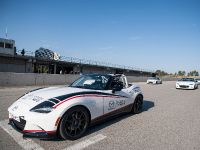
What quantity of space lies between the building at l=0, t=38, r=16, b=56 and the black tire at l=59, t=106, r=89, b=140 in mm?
29647

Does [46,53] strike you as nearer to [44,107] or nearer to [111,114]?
[111,114]

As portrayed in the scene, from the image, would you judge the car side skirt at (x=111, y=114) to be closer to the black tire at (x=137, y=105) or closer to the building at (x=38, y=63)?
the black tire at (x=137, y=105)

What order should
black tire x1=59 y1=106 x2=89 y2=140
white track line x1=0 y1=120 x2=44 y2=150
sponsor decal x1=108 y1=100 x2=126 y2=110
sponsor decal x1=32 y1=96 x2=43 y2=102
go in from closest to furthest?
white track line x1=0 y1=120 x2=44 y2=150
black tire x1=59 y1=106 x2=89 y2=140
sponsor decal x1=32 y1=96 x2=43 y2=102
sponsor decal x1=108 y1=100 x2=126 y2=110

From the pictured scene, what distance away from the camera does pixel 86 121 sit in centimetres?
415

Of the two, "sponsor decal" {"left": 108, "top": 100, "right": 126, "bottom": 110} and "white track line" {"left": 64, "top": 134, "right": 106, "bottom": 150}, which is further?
"sponsor decal" {"left": 108, "top": 100, "right": 126, "bottom": 110}

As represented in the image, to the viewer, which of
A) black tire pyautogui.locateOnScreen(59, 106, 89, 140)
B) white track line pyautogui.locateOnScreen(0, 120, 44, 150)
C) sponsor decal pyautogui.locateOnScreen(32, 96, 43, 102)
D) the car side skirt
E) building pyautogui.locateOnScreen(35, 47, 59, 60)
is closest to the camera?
white track line pyautogui.locateOnScreen(0, 120, 44, 150)

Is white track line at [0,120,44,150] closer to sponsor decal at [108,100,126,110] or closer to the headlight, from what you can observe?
the headlight

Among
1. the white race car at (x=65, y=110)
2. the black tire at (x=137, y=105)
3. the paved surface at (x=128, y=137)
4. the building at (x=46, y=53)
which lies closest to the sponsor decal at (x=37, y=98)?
the white race car at (x=65, y=110)

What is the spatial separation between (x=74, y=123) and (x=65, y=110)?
0.44m

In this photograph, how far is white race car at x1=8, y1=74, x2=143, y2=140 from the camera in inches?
137

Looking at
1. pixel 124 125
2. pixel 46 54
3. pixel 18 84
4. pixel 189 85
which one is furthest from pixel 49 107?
pixel 46 54

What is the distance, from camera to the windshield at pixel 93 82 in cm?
504

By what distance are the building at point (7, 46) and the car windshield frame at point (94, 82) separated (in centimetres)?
2819

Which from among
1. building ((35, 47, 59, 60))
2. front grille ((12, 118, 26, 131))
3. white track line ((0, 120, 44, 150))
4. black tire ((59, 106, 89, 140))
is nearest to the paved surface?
white track line ((0, 120, 44, 150))
